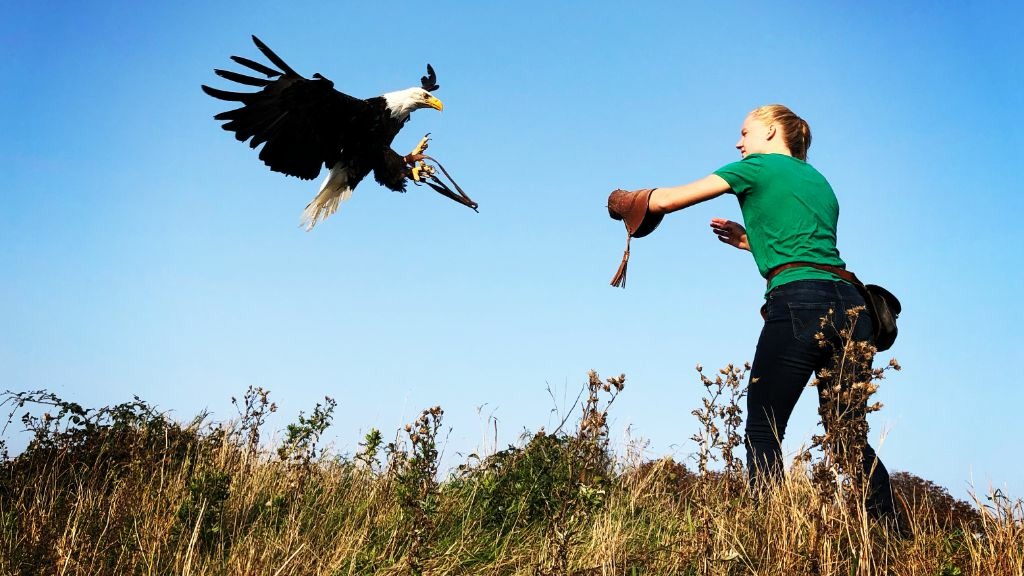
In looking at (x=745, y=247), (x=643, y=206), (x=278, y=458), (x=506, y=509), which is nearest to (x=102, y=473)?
(x=278, y=458)

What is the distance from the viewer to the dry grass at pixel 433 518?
2744 millimetres

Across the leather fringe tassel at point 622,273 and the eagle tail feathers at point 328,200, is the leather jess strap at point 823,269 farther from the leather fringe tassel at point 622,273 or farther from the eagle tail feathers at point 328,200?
the eagle tail feathers at point 328,200

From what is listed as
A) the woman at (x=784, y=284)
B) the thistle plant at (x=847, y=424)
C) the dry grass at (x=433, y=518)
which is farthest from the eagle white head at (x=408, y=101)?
the thistle plant at (x=847, y=424)

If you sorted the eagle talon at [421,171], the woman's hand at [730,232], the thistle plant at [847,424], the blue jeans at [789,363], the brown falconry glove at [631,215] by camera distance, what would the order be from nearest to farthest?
the thistle plant at [847,424], the blue jeans at [789,363], the brown falconry glove at [631,215], the woman's hand at [730,232], the eagle talon at [421,171]

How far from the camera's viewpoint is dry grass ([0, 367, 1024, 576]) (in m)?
2.74

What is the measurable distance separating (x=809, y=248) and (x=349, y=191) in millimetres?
6130

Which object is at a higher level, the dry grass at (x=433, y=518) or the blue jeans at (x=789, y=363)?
the blue jeans at (x=789, y=363)

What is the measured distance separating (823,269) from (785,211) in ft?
0.92

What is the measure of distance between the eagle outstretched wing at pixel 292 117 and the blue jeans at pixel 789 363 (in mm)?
4751

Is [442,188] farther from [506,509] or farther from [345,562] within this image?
[345,562]

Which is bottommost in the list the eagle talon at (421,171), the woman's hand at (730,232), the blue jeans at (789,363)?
the blue jeans at (789,363)

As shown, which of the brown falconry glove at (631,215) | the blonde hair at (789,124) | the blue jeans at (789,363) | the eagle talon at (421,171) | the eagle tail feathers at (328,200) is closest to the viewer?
the blue jeans at (789,363)

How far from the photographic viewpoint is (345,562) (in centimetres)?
310

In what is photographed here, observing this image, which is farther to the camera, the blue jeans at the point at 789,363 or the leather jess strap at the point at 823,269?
the leather jess strap at the point at 823,269
